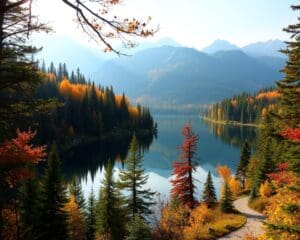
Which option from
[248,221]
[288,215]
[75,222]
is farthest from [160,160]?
[288,215]

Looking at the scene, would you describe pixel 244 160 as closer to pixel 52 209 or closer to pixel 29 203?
pixel 29 203

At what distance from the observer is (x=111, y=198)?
122 ft

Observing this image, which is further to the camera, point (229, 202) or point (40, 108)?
point (229, 202)

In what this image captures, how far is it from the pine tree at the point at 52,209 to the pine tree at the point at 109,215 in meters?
7.00

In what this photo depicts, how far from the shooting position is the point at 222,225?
1505 inches

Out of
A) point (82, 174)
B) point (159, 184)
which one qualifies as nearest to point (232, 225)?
point (159, 184)

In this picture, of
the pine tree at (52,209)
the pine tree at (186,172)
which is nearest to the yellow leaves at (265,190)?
the pine tree at (186,172)

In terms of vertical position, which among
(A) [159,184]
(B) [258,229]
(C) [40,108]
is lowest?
(A) [159,184]

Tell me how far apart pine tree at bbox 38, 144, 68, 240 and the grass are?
13681mm

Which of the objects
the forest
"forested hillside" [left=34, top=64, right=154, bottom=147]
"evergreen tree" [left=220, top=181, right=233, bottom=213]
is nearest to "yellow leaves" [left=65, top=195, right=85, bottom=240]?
the forest

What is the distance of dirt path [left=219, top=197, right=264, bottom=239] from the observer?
118ft

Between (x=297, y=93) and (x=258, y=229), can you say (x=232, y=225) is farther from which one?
(x=297, y=93)

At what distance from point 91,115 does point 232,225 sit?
110 m

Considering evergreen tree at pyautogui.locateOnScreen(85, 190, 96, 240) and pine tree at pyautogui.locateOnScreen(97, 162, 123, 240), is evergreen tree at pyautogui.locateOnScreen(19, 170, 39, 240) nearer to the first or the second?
pine tree at pyautogui.locateOnScreen(97, 162, 123, 240)
